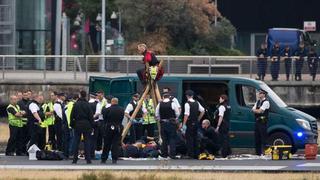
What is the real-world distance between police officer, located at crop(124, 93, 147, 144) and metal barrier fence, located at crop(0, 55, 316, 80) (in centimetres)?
1521

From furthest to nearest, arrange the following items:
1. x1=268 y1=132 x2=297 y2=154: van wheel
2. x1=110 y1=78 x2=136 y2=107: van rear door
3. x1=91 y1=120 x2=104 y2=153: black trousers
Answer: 1. x1=110 y1=78 x2=136 y2=107: van rear door
2. x1=268 y1=132 x2=297 y2=154: van wheel
3. x1=91 y1=120 x2=104 y2=153: black trousers

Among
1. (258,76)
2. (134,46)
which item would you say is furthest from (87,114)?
(134,46)

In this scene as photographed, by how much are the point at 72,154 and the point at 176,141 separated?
252 cm

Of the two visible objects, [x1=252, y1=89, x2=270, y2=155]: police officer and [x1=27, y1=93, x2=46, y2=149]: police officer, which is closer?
[x1=252, y1=89, x2=270, y2=155]: police officer


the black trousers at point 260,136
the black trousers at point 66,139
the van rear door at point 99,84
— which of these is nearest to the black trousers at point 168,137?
the black trousers at point 260,136

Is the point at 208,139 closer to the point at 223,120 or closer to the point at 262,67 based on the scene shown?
the point at 223,120

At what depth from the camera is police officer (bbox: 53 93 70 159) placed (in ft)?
89.5

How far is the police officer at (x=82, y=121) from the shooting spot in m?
25.3

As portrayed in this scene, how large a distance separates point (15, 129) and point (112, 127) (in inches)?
157

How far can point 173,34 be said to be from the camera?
2274 inches

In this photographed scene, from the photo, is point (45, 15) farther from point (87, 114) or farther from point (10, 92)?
point (87, 114)

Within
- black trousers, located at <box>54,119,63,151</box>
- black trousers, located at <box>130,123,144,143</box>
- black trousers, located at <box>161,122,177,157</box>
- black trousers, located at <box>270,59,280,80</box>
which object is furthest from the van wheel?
black trousers, located at <box>270,59,280,80</box>

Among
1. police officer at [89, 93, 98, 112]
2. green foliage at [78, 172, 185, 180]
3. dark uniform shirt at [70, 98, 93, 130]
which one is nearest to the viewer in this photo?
green foliage at [78, 172, 185, 180]

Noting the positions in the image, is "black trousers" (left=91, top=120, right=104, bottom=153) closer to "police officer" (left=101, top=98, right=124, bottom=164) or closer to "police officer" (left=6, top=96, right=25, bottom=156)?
"police officer" (left=101, top=98, right=124, bottom=164)
